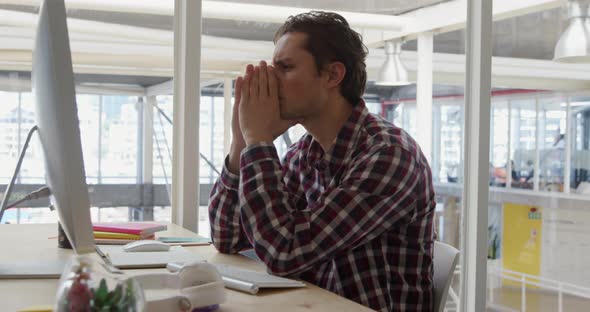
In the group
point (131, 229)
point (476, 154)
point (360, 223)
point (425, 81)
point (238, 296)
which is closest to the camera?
point (238, 296)

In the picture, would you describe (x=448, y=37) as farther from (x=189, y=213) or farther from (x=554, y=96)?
(x=189, y=213)

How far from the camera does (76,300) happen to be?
2.33 ft

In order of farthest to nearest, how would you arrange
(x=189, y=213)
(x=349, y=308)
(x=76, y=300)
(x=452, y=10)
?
(x=452, y=10), (x=189, y=213), (x=349, y=308), (x=76, y=300)

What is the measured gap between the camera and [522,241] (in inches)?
118

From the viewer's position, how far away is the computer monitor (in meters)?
1.03

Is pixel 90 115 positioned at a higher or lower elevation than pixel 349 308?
higher

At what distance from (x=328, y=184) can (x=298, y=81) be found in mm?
261

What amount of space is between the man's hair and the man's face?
0.07 ft

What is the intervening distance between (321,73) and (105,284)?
1.05 m

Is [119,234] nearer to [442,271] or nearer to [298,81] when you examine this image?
[298,81]

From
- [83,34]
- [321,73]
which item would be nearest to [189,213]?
[83,34]

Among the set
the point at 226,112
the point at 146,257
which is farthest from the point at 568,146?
the point at 146,257

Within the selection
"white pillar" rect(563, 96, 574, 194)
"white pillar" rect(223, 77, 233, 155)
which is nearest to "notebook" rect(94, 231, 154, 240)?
"white pillar" rect(223, 77, 233, 155)

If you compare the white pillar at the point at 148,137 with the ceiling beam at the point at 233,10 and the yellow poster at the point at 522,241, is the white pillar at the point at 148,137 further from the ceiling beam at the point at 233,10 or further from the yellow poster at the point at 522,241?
the yellow poster at the point at 522,241
